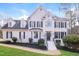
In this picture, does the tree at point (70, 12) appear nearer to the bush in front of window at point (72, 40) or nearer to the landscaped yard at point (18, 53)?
the bush in front of window at point (72, 40)

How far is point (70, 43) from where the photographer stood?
4383 mm

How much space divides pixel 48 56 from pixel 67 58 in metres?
0.23

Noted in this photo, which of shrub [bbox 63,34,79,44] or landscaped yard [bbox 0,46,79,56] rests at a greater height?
shrub [bbox 63,34,79,44]

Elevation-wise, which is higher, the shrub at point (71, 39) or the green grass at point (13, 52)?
the shrub at point (71, 39)

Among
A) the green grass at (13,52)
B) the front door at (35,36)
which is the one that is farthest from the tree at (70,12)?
the green grass at (13,52)

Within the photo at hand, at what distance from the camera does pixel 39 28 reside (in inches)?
174

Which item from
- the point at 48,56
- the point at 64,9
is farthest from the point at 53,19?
the point at 48,56

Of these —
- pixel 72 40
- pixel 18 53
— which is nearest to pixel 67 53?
pixel 72 40

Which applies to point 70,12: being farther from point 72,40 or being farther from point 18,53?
point 18,53

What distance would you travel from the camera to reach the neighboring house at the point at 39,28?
440cm

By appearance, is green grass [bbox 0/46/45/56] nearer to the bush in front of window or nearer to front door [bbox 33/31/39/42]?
front door [bbox 33/31/39/42]

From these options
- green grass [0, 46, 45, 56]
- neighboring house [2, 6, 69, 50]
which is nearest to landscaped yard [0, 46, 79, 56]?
green grass [0, 46, 45, 56]

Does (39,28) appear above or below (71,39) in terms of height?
above

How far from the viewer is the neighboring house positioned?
4398mm
